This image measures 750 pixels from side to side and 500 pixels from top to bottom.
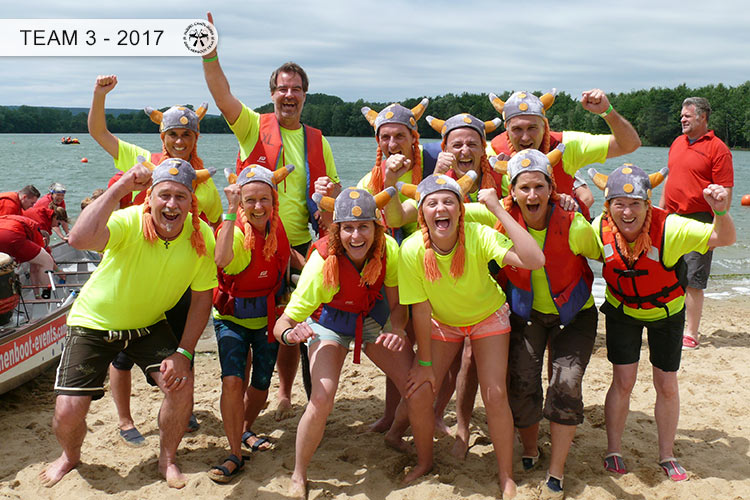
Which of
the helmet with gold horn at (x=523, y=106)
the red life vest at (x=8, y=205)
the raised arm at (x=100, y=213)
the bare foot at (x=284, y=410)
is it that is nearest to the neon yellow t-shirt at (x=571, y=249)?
the helmet with gold horn at (x=523, y=106)

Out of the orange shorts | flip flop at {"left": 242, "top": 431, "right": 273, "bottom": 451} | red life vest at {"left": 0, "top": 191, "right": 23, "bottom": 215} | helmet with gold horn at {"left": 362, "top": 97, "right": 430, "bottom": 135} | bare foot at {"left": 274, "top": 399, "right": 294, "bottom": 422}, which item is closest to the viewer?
the orange shorts

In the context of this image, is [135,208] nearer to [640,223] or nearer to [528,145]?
[528,145]

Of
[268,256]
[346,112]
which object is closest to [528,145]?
[268,256]

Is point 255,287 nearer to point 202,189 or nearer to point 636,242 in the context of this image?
point 202,189

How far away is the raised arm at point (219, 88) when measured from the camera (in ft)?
17.3

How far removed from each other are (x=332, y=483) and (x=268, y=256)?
5.81 ft

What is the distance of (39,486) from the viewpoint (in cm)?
461

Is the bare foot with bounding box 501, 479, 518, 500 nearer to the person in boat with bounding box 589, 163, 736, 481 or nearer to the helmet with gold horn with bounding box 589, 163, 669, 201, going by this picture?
the person in boat with bounding box 589, 163, 736, 481

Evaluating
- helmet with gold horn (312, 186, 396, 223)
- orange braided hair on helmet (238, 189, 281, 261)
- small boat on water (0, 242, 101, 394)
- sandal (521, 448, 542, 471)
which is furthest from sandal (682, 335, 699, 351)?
small boat on water (0, 242, 101, 394)

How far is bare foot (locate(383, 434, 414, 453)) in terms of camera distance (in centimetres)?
511

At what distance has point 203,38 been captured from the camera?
17.4ft

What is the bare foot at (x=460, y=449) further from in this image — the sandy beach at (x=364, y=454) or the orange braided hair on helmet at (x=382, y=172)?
the orange braided hair on helmet at (x=382, y=172)

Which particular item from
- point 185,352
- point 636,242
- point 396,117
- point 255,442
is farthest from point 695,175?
point 185,352

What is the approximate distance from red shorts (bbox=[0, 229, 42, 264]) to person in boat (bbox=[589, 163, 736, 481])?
682 centimetres
